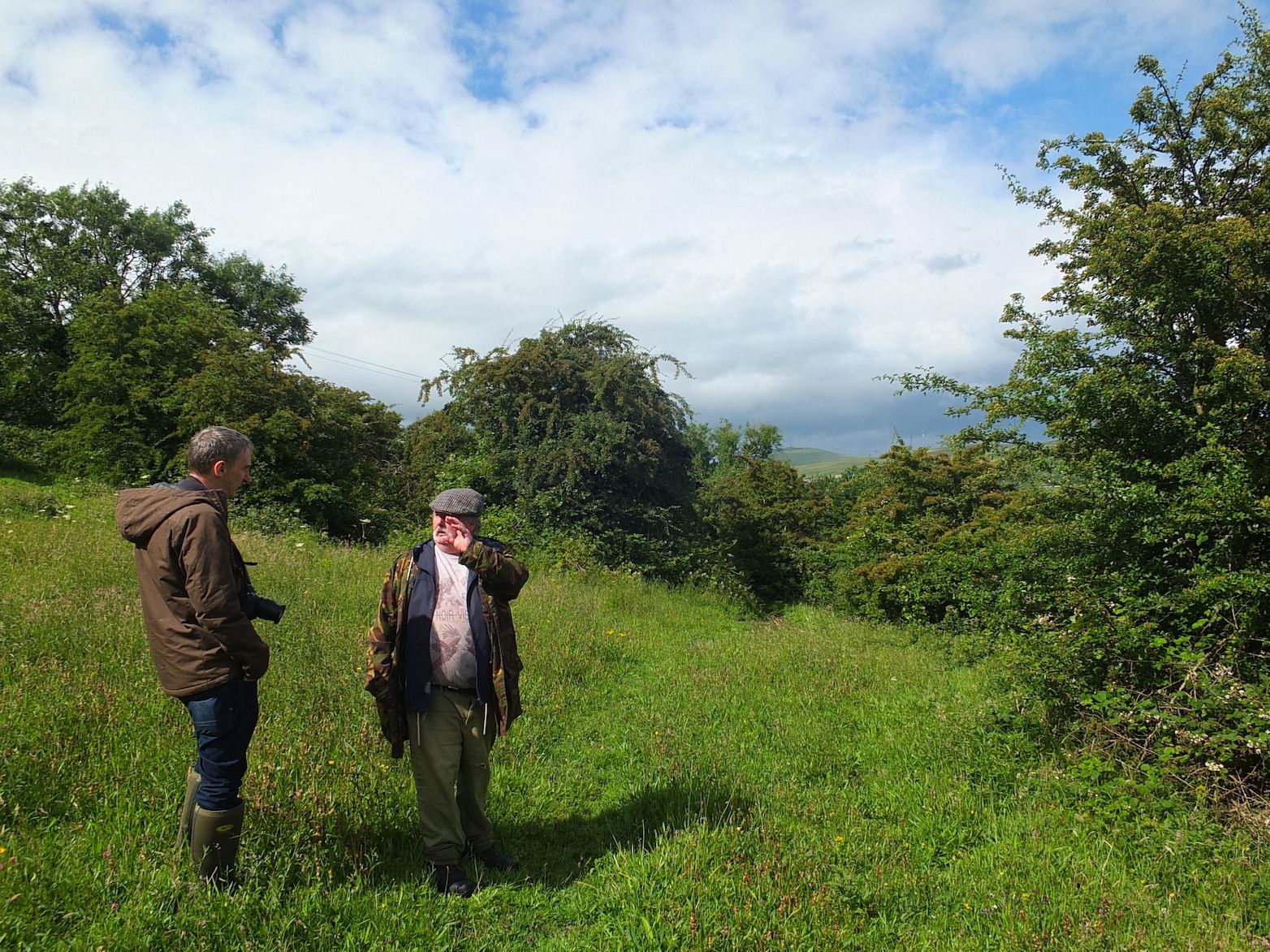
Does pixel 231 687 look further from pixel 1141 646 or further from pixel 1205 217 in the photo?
pixel 1205 217

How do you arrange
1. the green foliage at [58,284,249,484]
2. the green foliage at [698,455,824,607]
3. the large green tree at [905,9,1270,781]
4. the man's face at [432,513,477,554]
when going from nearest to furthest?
the man's face at [432,513,477,554], the large green tree at [905,9,1270,781], the green foliage at [58,284,249,484], the green foliage at [698,455,824,607]

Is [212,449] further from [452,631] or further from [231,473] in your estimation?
[452,631]

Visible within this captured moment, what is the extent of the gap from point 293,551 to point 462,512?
782 cm

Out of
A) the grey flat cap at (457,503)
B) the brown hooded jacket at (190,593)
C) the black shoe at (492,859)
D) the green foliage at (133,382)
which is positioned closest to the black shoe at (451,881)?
the black shoe at (492,859)

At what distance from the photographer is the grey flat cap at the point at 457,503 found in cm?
335

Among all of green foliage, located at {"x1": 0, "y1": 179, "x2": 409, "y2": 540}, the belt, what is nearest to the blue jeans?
the belt

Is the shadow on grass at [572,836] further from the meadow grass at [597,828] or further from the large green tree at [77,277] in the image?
the large green tree at [77,277]

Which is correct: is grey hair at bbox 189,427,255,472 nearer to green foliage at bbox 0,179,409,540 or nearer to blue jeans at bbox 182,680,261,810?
blue jeans at bbox 182,680,261,810

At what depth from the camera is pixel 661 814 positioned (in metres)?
4.13

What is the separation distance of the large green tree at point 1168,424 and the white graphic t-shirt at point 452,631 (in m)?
4.28

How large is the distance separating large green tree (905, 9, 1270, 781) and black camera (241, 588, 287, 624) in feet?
17.0

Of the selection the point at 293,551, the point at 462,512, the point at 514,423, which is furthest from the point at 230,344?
the point at 462,512

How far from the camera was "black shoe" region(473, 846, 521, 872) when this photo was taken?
356 cm

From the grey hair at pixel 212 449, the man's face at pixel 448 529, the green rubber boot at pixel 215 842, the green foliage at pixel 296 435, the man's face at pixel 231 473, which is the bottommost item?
the green rubber boot at pixel 215 842
